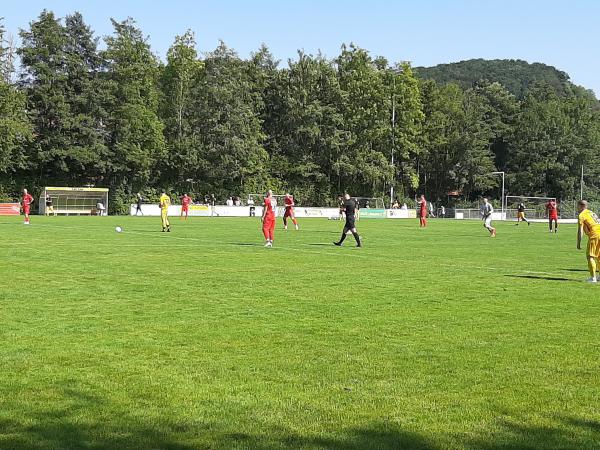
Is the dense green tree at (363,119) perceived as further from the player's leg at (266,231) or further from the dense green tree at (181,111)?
the player's leg at (266,231)

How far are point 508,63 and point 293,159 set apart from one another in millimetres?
103869

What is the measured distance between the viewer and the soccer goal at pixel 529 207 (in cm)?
8744

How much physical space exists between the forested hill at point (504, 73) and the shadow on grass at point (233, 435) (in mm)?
147046

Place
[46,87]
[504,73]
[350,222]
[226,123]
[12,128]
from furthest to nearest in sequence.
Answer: [504,73] < [226,123] < [46,87] < [12,128] < [350,222]

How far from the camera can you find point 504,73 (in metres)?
163

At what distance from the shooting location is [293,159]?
3474 inches

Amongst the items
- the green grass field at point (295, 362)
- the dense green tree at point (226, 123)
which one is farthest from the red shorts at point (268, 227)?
the dense green tree at point (226, 123)

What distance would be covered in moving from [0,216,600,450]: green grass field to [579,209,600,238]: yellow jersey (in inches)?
46.5

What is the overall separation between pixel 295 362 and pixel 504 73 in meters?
167

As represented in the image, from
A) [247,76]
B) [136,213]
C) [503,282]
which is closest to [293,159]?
[247,76]

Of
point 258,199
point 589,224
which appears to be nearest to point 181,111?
point 258,199

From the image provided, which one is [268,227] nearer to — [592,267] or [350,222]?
[350,222]

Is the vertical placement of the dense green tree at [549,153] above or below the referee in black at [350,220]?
above

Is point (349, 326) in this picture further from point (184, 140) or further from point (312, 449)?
point (184, 140)
